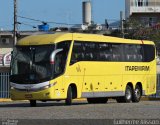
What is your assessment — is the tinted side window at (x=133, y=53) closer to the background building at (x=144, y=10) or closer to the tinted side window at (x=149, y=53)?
the tinted side window at (x=149, y=53)

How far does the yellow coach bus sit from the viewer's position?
1053 inches

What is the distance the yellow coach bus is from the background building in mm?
58815

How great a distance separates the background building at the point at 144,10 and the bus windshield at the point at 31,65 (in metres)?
64.2

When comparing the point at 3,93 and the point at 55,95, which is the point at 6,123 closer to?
the point at 55,95

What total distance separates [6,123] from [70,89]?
1103cm

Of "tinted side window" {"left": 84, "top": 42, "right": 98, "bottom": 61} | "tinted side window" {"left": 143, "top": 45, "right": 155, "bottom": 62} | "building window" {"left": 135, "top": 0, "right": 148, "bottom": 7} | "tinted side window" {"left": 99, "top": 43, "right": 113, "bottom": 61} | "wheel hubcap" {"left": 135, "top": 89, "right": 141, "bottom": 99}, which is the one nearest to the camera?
"tinted side window" {"left": 84, "top": 42, "right": 98, "bottom": 61}

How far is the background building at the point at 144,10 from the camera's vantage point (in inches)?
3647

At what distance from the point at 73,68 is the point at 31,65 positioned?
207 cm

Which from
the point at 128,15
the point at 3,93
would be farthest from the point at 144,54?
the point at 128,15

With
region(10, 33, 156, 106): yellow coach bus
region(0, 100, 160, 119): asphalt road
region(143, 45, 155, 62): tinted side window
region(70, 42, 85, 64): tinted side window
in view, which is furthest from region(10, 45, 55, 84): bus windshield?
region(143, 45, 155, 62): tinted side window

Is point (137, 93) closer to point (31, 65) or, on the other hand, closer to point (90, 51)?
point (90, 51)

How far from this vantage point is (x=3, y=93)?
42125mm

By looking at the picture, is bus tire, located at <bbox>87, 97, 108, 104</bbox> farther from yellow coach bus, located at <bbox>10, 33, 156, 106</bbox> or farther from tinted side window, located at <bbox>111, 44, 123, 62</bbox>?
tinted side window, located at <bbox>111, 44, 123, 62</bbox>

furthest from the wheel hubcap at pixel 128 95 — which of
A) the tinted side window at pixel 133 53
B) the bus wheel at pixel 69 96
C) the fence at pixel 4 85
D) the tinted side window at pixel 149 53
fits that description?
the fence at pixel 4 85
